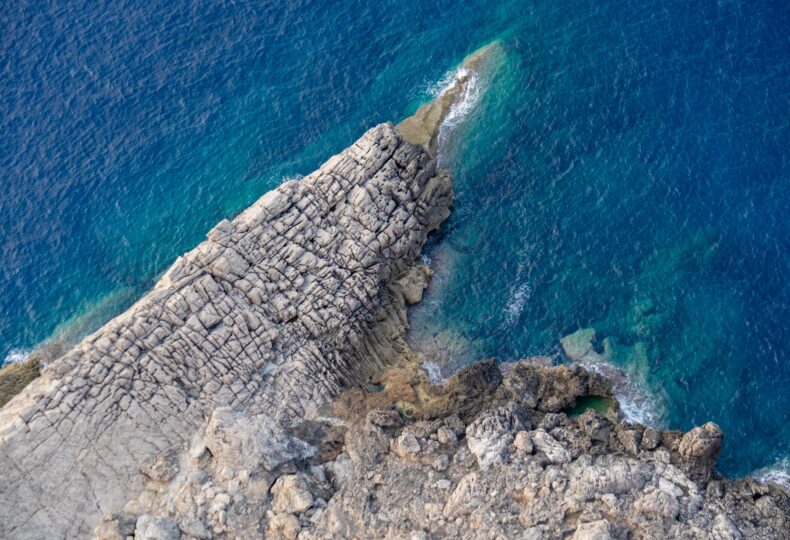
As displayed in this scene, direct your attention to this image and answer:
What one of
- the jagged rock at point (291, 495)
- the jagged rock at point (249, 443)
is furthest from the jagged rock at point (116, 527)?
the jagged rock at point (291, 495)

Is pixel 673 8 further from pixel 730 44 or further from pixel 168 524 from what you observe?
pixel 168 524

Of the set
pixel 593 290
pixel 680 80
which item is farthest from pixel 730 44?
pixel 593 290

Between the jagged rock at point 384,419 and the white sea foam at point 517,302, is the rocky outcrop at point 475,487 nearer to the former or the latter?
the jagged rock at point 384,419

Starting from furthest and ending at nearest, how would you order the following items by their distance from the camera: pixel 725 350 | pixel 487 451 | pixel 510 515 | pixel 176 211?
1. pixel 176 211
2. pixel 725 350
3. pixel 487 451
4. pixel 510 515

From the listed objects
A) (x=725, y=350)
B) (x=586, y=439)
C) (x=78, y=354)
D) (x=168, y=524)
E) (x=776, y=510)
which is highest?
(x=78, y=354)

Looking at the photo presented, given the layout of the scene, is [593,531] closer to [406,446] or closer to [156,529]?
[406,446]

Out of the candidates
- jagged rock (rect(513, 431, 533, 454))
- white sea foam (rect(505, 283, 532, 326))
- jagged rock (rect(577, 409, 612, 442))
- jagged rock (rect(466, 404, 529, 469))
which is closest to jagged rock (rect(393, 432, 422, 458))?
jagged rock (rect(466, 404, 529, 469))
